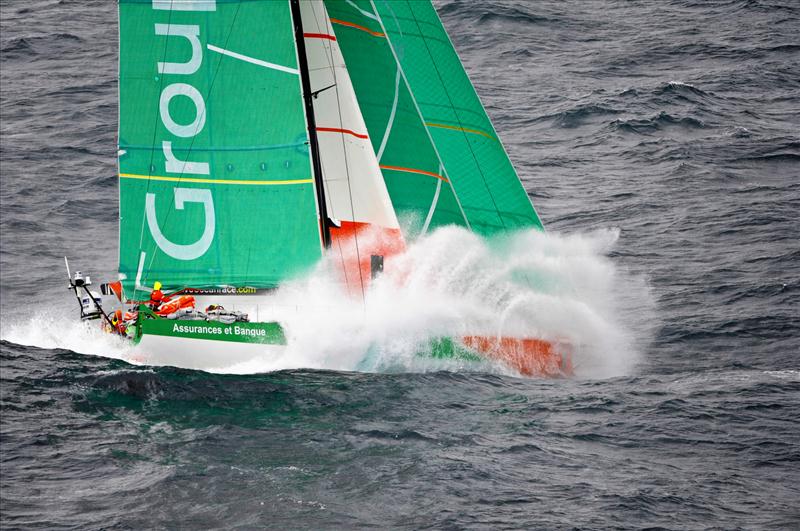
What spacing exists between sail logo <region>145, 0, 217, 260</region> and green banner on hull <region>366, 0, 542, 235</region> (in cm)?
407

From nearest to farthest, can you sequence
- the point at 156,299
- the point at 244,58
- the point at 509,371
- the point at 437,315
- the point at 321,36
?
the point at 244,58
the point at 509,371
the point at 437,315
the point at 156,299
the point at 321,36

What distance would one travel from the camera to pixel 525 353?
25.8m

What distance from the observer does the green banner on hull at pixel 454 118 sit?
2709 centimetres

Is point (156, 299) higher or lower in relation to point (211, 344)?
higher

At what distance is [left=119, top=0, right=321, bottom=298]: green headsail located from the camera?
83.0 feet

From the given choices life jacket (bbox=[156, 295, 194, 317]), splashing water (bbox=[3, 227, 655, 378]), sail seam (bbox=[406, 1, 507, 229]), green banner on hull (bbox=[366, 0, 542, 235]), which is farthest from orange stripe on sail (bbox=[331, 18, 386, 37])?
life jacket (bbox=[156, 295, 194, 317])

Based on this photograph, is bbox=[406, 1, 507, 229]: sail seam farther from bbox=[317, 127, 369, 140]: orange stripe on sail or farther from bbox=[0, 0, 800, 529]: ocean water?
bbox=[317, 127, 369, 140]: orange stripe on sail

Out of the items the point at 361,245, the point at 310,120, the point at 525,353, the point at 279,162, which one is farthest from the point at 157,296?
the point at 525,353

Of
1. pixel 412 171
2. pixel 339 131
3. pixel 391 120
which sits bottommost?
pixel 412 171

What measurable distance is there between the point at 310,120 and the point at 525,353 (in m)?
6.57

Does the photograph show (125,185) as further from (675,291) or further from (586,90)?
(586,90)

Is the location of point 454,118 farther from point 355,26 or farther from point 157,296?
point 157,296

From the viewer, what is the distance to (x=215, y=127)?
84.8 feet

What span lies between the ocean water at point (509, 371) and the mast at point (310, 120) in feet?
4.95
